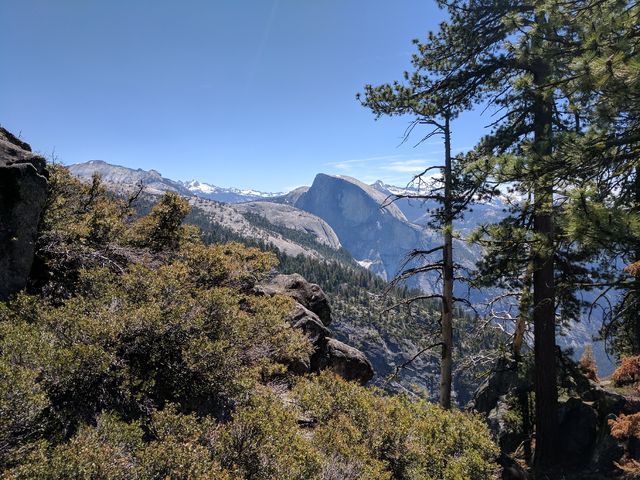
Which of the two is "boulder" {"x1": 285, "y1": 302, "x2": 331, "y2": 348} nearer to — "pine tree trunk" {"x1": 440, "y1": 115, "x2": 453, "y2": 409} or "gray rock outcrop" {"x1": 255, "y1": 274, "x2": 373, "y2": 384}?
"gray rock outcrop" {"x1": 255, "y1": 274, "x2": 373, "y2": 384}

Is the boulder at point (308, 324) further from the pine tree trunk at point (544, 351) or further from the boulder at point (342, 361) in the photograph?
the pine tree trunk at point (544, 351)

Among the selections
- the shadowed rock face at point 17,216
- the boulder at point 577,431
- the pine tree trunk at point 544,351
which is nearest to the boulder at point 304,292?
the pine tree trunk at point 544,351

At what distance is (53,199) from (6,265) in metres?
4.28

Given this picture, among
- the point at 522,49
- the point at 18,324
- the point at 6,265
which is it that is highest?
the point at 522,49

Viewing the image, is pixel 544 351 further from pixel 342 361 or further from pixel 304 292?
pixel 304 292

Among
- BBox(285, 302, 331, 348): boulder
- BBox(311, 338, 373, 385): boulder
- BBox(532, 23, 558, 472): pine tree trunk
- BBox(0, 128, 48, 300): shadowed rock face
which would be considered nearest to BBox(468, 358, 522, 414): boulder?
BBox(532, 23, 558, 472): pine tree trunk

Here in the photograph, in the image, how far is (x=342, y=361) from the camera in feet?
53.6

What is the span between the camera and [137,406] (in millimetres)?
6387

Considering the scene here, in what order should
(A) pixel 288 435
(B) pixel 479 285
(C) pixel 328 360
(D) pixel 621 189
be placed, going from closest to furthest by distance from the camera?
(A) pixel 288 435
(D) pixel 621 189
(B) pixel 479 285
(C) pixel 328 360

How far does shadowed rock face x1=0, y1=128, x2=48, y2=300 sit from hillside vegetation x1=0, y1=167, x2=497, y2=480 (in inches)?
33.3

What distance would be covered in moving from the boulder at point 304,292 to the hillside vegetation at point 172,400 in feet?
20.3

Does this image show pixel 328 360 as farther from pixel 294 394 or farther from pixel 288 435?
pixel 288 435

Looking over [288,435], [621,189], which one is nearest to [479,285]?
[621,189]

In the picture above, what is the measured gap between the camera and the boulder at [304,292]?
18263 mm
